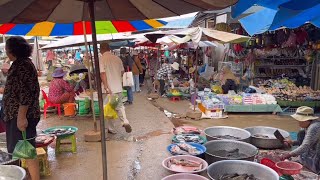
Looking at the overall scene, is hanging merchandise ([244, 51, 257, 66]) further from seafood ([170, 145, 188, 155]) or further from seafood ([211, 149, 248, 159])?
seafood ([170, 145, 188, 155])

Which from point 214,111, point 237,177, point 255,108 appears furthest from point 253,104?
point 237,177

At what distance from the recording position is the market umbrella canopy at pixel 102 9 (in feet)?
7.58

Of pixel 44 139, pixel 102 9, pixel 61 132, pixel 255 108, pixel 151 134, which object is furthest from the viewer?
pixel 255 108

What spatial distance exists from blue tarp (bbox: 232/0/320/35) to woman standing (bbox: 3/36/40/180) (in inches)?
100.0

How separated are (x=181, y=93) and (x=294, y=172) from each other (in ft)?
26.5

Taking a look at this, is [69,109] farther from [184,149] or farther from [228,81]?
[228,81]

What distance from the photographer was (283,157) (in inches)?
185

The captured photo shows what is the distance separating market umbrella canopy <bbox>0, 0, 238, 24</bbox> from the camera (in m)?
2.31

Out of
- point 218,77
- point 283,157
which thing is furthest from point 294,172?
point 218,77

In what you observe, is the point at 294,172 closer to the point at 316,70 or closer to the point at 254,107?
the point at 254,107

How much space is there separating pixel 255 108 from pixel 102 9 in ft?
25.1

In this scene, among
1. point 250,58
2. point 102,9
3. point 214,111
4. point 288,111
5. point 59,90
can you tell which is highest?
point 102,9

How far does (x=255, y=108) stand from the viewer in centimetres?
941

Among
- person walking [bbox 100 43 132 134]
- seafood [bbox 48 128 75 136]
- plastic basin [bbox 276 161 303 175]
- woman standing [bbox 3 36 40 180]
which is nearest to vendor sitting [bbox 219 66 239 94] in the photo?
person walking [bbox 100 43 132 134]
